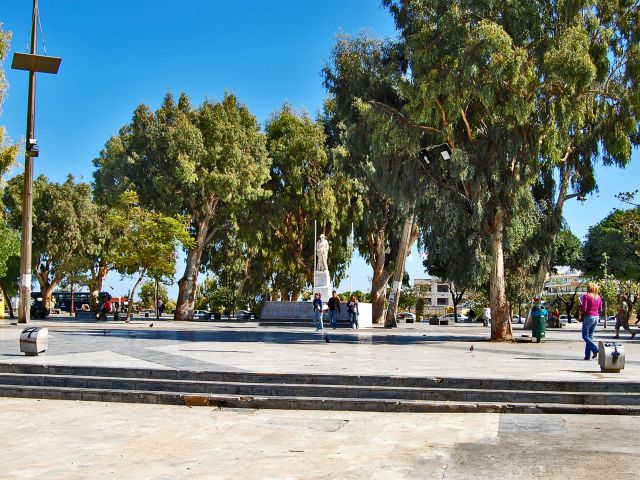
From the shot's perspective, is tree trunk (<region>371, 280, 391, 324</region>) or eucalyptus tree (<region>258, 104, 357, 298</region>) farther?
tree trunk (<region>371, 280, 391, 324</region>)

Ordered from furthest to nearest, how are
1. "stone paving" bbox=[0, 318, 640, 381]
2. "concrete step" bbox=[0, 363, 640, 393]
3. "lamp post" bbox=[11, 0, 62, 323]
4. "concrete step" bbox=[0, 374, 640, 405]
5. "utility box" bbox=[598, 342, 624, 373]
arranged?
"lamp post" bbox=[11, 0, 62, 323], "stone paving" bbox=[0, 318, 640, 381], "utility box" bbox=[598, 342, 624, 373], "concrete step" bbox=[0, 363, 640, 393], "concrete step" bbox=[0, 374, 640, 405]

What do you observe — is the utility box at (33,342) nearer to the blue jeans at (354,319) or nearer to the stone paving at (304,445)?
the stone paving at (304,445)

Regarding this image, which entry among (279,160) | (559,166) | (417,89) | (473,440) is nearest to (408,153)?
(417,89)

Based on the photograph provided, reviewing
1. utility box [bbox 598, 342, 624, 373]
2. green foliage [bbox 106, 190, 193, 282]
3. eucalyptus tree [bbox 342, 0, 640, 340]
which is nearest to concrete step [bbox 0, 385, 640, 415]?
utility box [bbox 598, 342, 624, 373]

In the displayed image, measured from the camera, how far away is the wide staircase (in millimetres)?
10211

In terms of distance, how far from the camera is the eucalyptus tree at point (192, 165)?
129 feet

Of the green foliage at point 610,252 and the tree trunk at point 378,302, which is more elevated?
the green foliage at point 610,252

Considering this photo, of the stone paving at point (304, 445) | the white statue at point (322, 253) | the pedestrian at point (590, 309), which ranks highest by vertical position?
the white statue at point (322, 253)

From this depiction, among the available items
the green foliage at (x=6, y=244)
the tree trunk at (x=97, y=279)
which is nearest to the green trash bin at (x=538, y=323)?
the green foliage at (x=6, y=244)

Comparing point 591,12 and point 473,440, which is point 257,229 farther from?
point 473,440

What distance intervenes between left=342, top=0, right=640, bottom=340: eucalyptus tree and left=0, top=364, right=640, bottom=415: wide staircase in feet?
38.8

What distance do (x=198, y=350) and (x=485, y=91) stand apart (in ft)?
36.3

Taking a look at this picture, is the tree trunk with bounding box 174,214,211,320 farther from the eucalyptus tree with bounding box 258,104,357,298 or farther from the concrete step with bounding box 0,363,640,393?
the concrete step with bounding box 0,363,640,393

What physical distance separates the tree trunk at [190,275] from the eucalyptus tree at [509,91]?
21134 millimetres
